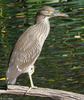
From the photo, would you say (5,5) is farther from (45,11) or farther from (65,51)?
(45,11)

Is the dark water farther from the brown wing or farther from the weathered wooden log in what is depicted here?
the weathered wooden log

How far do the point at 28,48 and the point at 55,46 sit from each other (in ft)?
14.1

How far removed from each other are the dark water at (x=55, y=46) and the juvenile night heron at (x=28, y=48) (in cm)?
155

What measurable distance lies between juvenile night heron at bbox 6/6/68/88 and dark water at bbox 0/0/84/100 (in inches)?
61.2

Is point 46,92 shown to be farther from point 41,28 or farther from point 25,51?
point 41,28

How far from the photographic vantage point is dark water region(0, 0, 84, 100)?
809 cm

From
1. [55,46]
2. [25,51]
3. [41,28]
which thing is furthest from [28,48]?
[55,46]

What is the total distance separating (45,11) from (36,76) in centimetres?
238

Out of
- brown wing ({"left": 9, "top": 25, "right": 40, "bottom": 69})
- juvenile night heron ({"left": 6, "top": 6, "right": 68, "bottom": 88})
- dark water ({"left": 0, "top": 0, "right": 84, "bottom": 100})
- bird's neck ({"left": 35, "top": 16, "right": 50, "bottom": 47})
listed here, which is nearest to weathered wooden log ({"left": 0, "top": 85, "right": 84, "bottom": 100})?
juvenile night heron ({"left": 6, "top": 6, "right": 68, "bottom": 88})

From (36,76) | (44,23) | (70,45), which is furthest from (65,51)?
(44,23)

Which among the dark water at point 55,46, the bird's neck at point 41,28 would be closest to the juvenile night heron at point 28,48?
the bird's neck at point 41,28

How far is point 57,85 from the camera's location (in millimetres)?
7836

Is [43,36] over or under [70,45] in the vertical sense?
over

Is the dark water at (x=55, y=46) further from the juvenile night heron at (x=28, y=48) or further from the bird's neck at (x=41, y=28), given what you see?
the bird's neck at (x=41, y=28)
